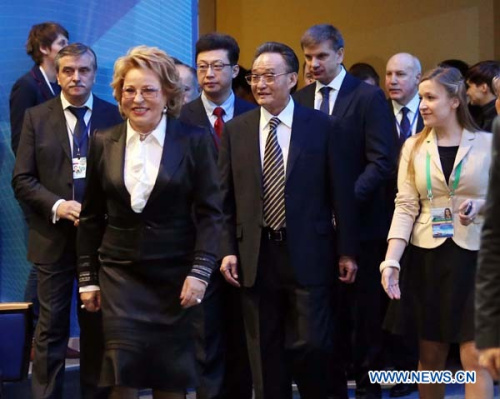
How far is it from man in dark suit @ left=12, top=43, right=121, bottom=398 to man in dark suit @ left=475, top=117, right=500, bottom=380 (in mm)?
2862

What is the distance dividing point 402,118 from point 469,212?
2055 mm

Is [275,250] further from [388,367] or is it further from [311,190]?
[388,367]

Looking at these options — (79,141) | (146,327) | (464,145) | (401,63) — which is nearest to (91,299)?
(146,327)

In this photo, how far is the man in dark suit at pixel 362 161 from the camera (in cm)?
565

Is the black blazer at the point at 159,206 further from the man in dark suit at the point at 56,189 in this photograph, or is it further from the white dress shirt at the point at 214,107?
the white dress shirt at the point at 214,107

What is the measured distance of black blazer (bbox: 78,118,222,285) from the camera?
4281mm

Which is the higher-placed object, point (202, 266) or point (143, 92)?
point (143, 92)

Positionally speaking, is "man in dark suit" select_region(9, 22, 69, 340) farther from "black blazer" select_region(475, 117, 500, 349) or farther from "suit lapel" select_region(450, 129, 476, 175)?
"black blazer" select_region(475, 117, 500, 349)

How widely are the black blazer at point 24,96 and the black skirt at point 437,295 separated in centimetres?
243

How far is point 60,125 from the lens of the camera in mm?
5445

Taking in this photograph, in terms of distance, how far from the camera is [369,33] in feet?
28.9

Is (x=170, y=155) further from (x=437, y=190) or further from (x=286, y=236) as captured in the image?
(x=437, y=190)

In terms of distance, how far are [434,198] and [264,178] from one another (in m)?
0.82

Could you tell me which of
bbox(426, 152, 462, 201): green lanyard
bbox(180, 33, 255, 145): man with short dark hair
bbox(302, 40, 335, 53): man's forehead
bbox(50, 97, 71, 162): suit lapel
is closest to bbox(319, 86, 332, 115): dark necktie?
bbox(302, 40, 335, 53): man's forehead
